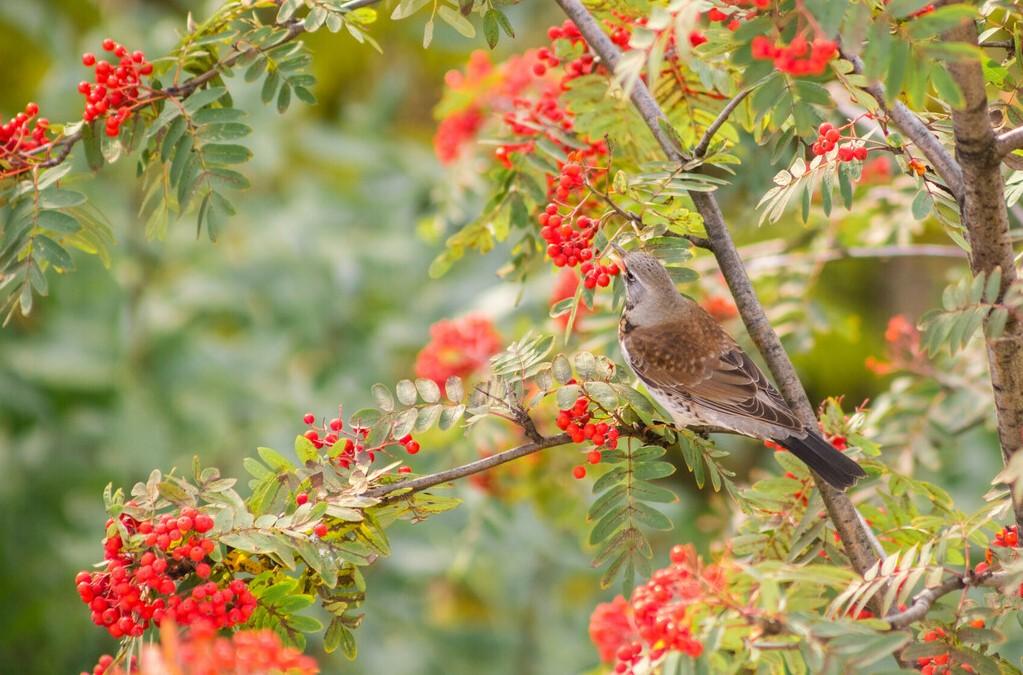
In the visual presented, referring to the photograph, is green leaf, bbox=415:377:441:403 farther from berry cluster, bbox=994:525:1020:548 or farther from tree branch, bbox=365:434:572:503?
berry cluster, bbox=994:525:1020:548

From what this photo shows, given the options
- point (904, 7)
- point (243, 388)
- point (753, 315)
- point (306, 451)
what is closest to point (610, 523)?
point (753, 315)

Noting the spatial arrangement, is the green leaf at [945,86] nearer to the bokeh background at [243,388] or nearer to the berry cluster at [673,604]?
the berry cluster at [673,604]

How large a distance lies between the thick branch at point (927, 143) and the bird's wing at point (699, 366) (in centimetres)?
101

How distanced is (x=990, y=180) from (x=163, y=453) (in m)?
4.02

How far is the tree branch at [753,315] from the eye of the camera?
1900 millimetres

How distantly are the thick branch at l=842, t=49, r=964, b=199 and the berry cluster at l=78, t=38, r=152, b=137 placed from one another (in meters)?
1.35

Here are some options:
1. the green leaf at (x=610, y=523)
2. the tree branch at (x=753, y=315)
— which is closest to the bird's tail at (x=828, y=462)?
the tree branch at (x=753, y=315)

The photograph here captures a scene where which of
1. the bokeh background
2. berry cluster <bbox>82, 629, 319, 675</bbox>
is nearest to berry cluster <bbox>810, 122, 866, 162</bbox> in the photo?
berry cluster <bbox>82, 629, 319, 675</bbox>

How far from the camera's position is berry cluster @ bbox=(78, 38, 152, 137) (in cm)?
207

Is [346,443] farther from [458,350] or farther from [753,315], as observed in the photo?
[458,350]

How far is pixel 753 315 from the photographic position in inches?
76.9

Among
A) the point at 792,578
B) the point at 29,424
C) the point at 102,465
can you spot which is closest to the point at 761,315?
the point at 792,578

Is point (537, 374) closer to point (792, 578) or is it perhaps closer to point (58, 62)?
point (792, 578)

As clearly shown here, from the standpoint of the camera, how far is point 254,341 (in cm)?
514
